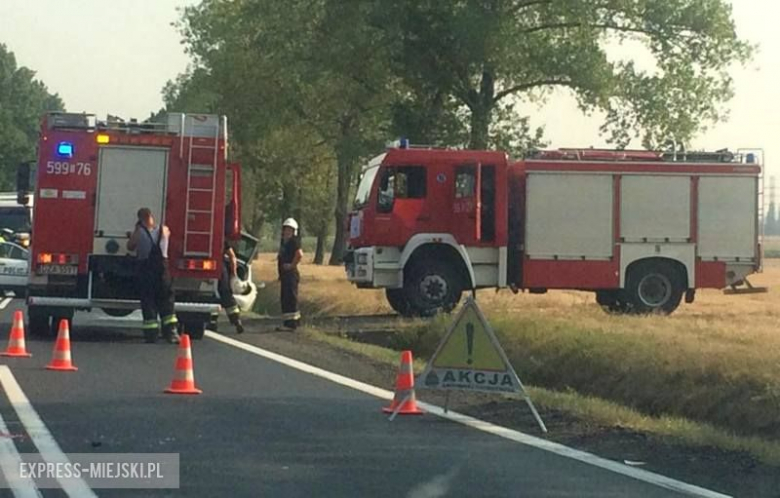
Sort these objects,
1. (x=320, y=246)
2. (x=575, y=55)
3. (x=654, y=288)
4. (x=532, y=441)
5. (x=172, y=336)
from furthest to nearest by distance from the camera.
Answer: (x=320, y=246) → (x=575, y=55) → (x=654, y=288) → (x=172, y=336) → (x=532, y=441)

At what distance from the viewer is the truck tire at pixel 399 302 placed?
25.2 m

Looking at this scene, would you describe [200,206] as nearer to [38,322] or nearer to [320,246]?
[38,322]

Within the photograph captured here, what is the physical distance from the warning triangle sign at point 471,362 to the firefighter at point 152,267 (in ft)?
23.8

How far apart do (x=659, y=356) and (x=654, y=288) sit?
348 inches

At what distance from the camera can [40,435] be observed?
34.7ft

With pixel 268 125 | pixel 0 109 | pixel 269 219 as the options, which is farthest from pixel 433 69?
pixel 0 109

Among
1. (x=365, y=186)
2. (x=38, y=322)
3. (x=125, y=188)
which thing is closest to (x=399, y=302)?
(x=365, y=186)

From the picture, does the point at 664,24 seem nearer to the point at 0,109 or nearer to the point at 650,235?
the point at 650,235

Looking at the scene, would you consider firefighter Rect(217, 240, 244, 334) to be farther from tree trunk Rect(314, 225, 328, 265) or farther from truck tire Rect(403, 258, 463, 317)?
tree trunk Rect(314, 225, 328, 265)

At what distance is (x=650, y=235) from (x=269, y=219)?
40060mm

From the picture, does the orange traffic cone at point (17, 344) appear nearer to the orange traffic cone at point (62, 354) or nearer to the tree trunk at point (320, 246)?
the orange traffic cone at point (62, 354)

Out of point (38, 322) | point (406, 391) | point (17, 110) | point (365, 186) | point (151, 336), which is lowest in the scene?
point (406, 391)

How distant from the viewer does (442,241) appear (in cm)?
2494

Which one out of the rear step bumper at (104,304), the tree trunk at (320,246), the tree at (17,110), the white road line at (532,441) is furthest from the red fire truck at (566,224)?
the tree at (17,110)
